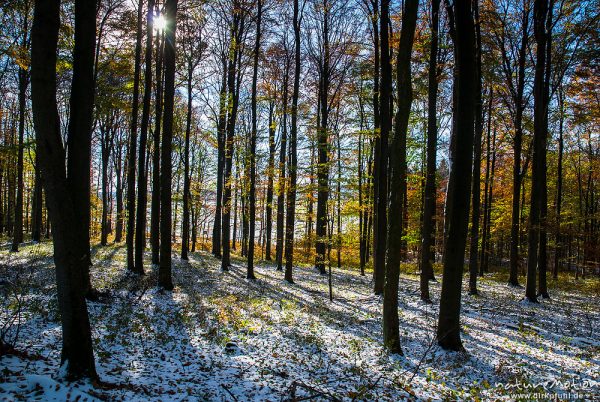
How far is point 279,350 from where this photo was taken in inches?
286

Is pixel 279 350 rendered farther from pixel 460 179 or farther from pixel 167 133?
pixel 167 133

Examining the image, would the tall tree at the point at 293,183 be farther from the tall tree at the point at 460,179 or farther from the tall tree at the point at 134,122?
the tall tree at the point at 460,179

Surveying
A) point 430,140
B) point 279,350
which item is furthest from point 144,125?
point 430,140

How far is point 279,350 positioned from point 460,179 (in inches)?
216

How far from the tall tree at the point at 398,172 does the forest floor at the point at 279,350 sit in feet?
2.55

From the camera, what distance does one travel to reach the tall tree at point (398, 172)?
7.21 meters

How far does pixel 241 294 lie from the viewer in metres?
12.7

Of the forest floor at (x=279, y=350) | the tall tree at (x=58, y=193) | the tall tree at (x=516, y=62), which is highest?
the tall tree at (x=516, y=62)

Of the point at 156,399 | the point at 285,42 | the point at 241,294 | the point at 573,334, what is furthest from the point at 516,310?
the point at 285,42

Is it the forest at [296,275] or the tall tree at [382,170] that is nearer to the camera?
the forest at [296,275]

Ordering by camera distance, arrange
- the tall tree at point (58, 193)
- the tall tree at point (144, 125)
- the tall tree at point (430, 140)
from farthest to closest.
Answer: the tall tree at point (144, 125) → the tall tree at point (430, 140) → the tall tree at point (58, 193)

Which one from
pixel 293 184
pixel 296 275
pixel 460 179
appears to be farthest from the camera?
pixel 296 275

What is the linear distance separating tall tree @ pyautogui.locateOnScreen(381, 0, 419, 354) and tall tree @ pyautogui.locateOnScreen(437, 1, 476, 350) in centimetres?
109

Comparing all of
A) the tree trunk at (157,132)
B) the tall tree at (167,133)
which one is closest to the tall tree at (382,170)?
the tall tree at (167,133)
